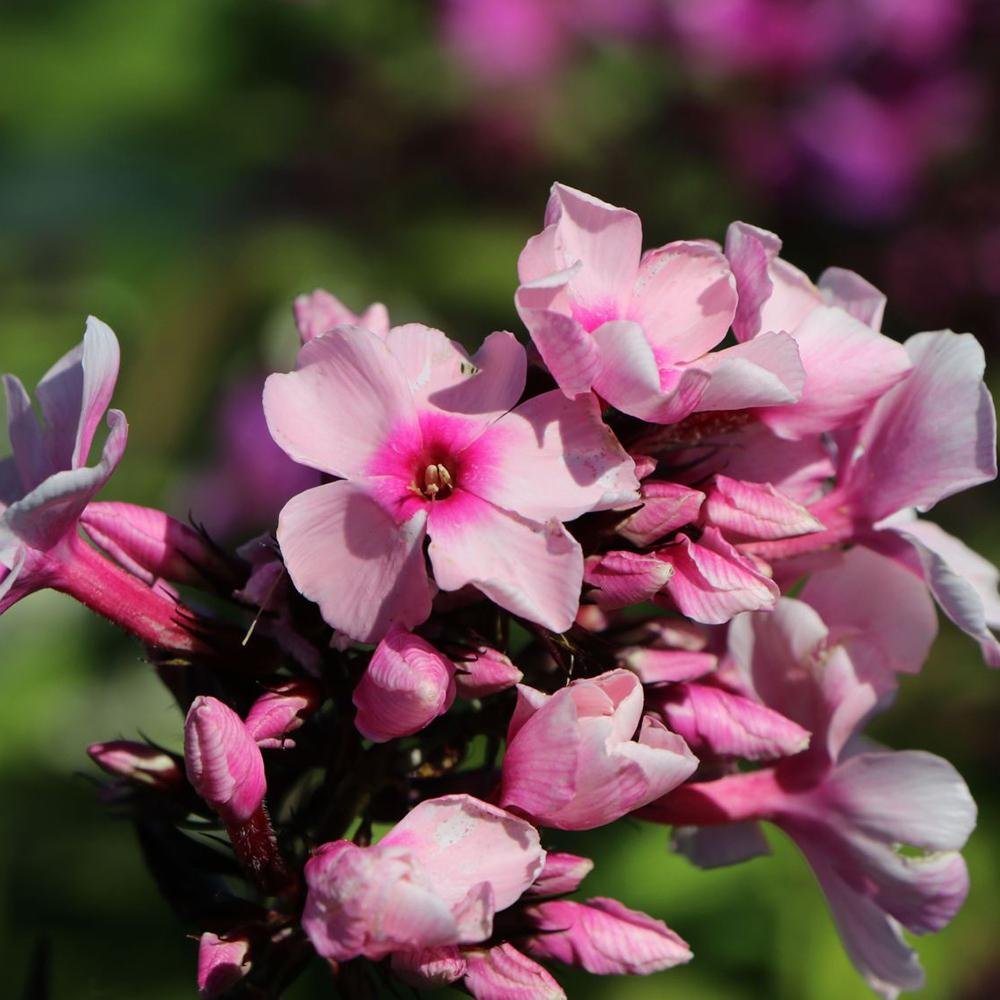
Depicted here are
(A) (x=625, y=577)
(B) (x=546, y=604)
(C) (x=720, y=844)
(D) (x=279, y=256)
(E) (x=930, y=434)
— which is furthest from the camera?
(D) (x=279, y=256)

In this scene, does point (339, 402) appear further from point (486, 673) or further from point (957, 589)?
point (957, 589)

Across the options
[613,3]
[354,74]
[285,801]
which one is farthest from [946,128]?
[285,801]

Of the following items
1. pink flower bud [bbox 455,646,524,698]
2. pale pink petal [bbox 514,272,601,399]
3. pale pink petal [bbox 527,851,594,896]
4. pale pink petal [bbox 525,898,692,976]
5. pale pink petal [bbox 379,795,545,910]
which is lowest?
pale pink petal [bbox 525,898,692,976]

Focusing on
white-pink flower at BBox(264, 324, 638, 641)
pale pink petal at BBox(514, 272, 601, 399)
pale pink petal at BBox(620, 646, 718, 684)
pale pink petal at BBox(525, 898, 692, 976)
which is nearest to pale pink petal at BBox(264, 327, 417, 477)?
white-pink flower at BBox(264, 324, 638, 641)

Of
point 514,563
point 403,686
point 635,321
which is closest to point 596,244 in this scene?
point 635,321

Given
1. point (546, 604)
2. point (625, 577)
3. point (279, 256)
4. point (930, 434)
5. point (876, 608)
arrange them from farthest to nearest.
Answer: point (279, 256)
point (876, 608)
point (930, 434)
point (625, 577)
point (546, 604)

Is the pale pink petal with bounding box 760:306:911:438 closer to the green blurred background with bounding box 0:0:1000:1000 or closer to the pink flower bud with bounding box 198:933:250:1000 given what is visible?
the pink flower bud with bounding box 198:933:250:1000

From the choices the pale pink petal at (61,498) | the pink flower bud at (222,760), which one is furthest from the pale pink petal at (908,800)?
the pale pink petal at (61,498)
